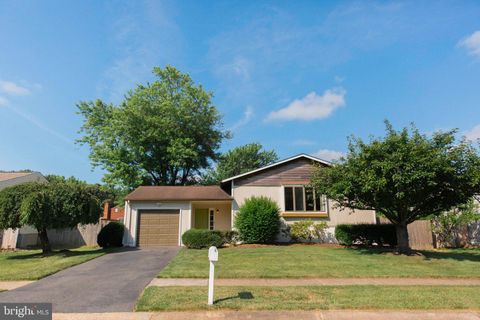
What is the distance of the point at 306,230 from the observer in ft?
56.4

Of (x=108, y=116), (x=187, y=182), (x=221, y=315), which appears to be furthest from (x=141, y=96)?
(x=221, y=315)

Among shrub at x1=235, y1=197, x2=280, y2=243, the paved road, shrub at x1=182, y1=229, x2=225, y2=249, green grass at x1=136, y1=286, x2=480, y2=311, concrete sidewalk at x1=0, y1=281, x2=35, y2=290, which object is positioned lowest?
concrete sidewalk at x1=0, y1=281, x2=35, y2=290

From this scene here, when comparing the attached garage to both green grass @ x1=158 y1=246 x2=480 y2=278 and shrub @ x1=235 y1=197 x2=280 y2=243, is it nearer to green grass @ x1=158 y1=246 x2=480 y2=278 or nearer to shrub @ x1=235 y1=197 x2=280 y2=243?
shrub @ x1=235 y1=197 x2=280 y2=243

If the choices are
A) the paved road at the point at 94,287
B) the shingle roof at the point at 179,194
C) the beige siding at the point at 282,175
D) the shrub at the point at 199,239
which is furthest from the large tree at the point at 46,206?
the beige siding at the point at 282,175

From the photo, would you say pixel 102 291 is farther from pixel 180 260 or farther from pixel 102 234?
pixel 102 234

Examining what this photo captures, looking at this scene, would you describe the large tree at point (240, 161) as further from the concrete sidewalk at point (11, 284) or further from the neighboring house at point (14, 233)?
the concrete sidewalk at point (11, 284)

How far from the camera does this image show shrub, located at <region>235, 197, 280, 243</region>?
16312 mm

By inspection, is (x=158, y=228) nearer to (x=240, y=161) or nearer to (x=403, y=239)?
(x=403, y=239)

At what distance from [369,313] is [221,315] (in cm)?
274

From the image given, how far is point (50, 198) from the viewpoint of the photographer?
14.0m

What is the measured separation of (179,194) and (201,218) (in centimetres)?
308

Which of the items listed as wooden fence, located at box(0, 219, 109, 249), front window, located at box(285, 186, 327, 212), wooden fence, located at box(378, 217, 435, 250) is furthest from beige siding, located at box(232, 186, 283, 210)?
wooden fence, located at box(0, 219, 109, 249)

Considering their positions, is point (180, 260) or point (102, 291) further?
point (180, 260)

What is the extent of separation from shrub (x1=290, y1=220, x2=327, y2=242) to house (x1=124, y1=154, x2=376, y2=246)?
1.32 feet
